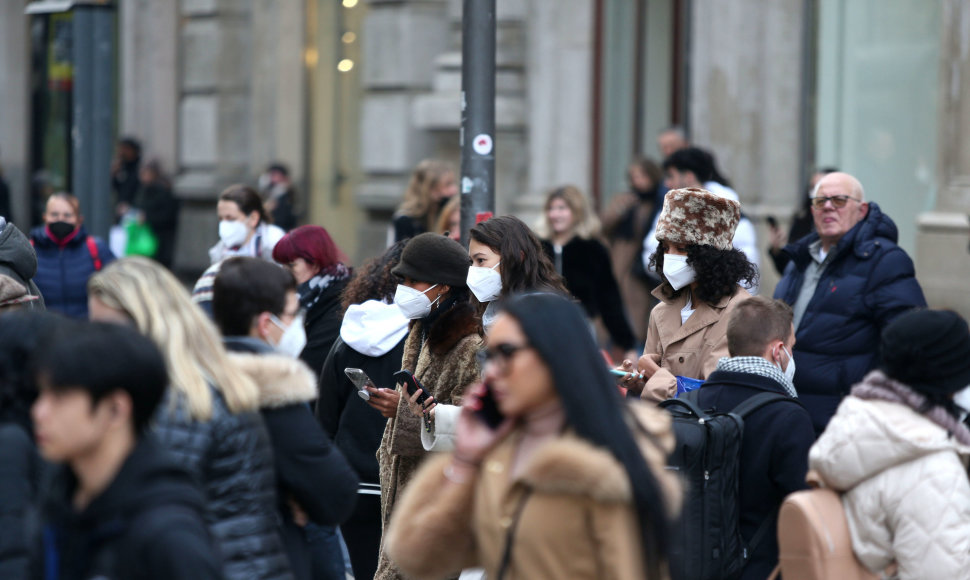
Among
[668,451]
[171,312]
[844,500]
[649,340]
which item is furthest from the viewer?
[649,340]

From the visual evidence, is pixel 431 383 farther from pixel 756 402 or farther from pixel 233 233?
pixel 233 233

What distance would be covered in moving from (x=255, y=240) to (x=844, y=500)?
561cm

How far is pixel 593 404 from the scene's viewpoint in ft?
10.3

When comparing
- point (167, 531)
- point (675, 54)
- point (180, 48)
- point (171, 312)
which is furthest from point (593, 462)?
point (180, 48)

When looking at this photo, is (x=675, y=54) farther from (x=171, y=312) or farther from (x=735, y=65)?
(x=171, y=312)

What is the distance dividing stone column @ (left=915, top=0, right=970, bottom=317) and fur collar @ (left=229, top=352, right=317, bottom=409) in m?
6.98

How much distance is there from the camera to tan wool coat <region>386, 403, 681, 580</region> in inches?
121

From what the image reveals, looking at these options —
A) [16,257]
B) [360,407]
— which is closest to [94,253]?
[16,257]

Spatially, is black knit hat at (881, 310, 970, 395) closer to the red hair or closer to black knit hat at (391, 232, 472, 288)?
black knit hat at (391, 232, 472, 288)

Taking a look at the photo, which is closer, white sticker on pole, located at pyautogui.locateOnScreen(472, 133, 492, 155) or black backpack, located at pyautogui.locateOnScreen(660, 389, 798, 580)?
black backpack, located at pyautogui.locateOnScreen(660, 389, 798, 580)

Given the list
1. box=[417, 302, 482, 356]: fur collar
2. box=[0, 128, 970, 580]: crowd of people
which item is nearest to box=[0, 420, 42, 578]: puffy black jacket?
box=[0, 128, 970, 580]: crowd of people

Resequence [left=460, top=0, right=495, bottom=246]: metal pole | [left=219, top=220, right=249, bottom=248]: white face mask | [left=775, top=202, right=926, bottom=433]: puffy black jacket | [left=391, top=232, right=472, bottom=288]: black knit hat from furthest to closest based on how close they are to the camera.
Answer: [left=219, top=220, right=249, bottom=248]: white face mask
[left=460, top=0, right=495, bottom=246]: metal pole
[left=775, top=202, right=926, bottom=433]: puffy black jacket
[left=391, top=232, right=472, bottom=288]: black knit hat

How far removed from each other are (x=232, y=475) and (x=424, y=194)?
22.7 ft

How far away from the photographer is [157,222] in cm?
1617
